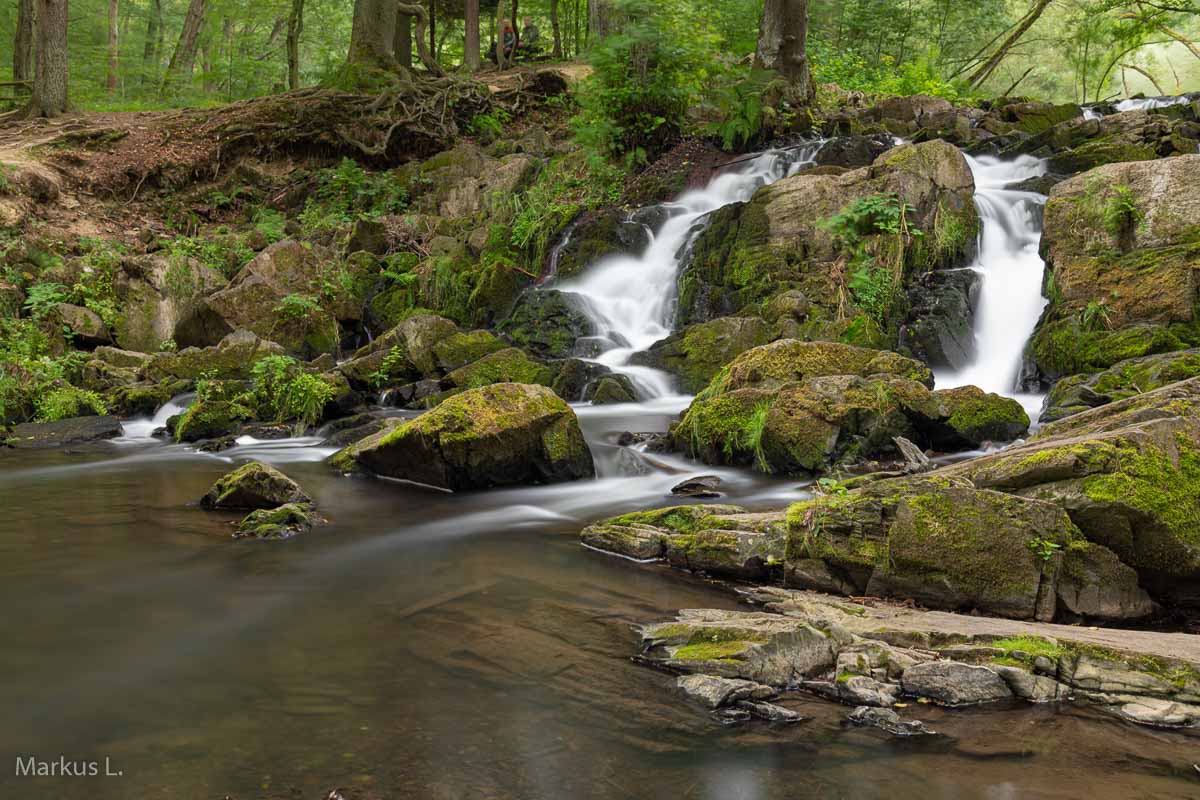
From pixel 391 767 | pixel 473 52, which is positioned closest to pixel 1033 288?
pixel 391 767

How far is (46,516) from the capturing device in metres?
7.12

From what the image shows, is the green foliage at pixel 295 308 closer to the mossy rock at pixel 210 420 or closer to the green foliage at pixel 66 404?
the green foliage at pixel 66 404

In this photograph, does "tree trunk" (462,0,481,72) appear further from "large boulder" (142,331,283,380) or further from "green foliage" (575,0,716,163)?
"large boulder" (142,331,283,380)

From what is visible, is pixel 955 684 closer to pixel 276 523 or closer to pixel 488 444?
pixel 488 444

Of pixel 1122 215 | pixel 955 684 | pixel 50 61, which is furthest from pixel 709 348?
pixel 50 61

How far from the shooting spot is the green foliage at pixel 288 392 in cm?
1054

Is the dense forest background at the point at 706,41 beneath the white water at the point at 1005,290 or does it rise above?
above

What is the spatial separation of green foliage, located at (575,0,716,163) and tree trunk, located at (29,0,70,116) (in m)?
11.4

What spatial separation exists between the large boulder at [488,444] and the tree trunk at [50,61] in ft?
51.2

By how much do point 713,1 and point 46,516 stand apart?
763 inches

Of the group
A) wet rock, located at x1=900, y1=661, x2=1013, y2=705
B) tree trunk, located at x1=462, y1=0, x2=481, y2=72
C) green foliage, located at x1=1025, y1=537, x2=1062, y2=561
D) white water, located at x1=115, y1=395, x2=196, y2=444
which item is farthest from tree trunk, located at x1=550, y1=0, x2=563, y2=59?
wet rock, located at x1=900, y1=661, x2=1013, y2=705

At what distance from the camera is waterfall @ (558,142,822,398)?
13.1m

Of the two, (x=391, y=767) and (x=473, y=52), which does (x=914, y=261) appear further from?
(x=473, y=52)

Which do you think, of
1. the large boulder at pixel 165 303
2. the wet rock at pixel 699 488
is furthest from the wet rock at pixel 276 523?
the large boulder at pixel 165 303
